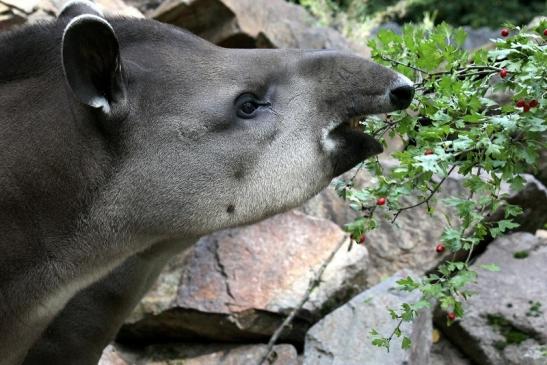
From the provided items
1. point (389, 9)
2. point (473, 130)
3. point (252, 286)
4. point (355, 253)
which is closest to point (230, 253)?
point (252, 286)

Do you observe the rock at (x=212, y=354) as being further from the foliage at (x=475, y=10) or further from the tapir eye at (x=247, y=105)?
the foliage at (x=475, y=10)

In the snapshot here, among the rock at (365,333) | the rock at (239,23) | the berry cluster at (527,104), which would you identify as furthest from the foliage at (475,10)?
the berry cluster at (527,104)

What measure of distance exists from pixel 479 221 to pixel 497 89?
0.61 meters

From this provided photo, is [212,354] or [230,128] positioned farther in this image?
[212,354]

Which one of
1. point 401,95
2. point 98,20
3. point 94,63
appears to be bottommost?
point 401,95

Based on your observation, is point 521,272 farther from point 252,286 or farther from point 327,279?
point 252,286

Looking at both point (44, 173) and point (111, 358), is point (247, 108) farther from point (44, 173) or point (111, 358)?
point (111, 358)

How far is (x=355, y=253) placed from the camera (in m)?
6.66

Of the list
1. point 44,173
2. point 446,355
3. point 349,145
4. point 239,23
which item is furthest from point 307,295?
point 239,23


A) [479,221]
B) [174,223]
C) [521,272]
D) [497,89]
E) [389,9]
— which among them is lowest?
[389,9]

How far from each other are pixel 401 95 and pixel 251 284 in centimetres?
317

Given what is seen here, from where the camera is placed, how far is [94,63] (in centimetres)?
334

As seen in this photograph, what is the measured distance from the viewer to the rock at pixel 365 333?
5430mm

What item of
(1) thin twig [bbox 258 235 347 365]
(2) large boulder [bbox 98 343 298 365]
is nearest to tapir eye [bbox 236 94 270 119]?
(1) thin twig [bbox 258 235 347 365]
